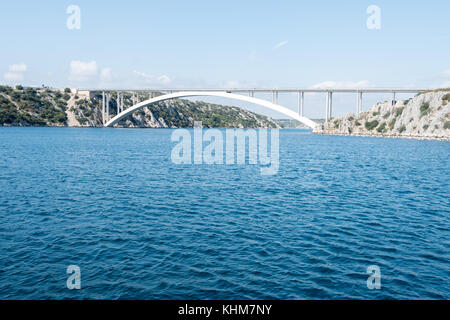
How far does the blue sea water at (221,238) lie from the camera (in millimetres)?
10297

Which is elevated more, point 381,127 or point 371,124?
point 371,124

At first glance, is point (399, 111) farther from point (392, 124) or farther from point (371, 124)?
point (371, 124)

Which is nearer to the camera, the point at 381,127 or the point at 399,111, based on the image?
the point at 399,111

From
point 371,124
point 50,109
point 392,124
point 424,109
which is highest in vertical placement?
point 50,109

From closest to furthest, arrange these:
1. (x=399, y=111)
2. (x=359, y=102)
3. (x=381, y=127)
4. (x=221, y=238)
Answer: (x=221, y=238)
(x=399, y=111)
(x=359, y=102)
(x=381, y=127)

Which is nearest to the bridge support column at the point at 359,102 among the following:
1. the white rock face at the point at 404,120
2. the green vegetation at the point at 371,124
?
the green vegetation at the point at 371,124

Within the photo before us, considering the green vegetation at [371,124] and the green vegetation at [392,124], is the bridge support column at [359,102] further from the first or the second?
the green vegetation at [392,124]

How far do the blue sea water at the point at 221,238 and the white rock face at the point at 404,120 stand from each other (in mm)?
88389

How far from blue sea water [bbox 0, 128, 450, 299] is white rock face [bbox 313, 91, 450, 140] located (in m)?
88.4

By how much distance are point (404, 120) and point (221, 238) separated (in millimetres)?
119563

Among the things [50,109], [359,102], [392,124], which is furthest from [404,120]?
[50,109]

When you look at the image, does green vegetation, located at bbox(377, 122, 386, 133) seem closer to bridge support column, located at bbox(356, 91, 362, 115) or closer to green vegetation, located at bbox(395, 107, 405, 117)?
green vegetation, located at bbox(395, 107, 405, 117)

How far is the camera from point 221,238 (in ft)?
47.5
